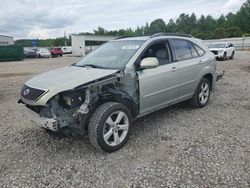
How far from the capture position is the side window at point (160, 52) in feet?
14.6

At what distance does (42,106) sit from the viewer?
355cm

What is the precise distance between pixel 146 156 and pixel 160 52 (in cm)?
209

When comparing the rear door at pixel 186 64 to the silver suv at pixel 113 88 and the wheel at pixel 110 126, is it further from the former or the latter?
the wheel at pixel 110 126

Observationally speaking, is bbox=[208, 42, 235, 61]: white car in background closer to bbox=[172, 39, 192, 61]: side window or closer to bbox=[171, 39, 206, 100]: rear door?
bbox=[171, 39, 206, 100]: rear door

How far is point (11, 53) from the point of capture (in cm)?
2927

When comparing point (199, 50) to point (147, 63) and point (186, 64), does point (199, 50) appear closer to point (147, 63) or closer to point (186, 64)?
point (186, 64)

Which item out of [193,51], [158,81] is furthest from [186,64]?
[158,81]

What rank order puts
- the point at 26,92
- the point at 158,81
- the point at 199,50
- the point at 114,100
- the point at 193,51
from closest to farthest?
1. the point at 26,92
2. the point at 114,100
3. the point at 158,81
4. the point at 193,51
5. the point at 199,50

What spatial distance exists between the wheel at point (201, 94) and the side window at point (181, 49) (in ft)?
2.61

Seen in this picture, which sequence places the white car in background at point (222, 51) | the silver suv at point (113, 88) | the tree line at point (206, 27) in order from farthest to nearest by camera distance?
the tree line at point (206, 27) → the white car in background at point (222, 51) → the silver suv at point (113, 88)

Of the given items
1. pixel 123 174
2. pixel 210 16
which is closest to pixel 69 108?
pixel 123 174

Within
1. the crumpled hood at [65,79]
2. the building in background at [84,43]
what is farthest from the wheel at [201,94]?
the building in background at [84,43]

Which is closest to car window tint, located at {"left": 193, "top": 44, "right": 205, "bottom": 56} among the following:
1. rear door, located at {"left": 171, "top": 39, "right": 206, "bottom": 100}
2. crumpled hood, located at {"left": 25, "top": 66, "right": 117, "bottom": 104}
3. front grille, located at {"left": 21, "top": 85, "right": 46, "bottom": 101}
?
rear door, located at {"left": 171, "top": 39, "right": 206, "bottom": 100}

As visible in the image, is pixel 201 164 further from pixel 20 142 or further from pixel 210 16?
pixel 210 16
